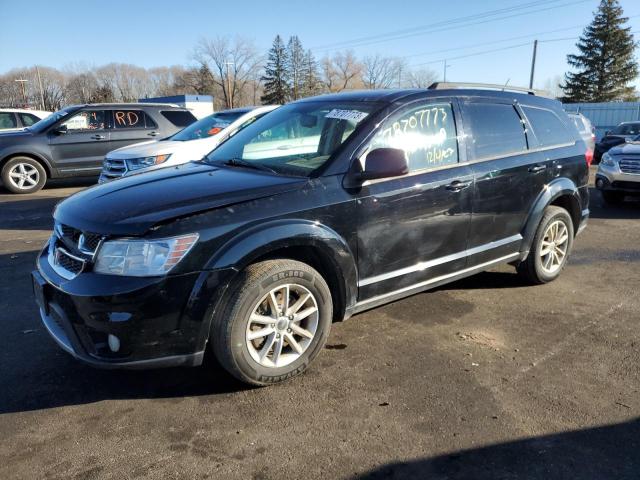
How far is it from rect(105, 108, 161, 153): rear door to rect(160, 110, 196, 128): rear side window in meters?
0.36

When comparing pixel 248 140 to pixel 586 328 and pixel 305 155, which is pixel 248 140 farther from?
pixel 586 328

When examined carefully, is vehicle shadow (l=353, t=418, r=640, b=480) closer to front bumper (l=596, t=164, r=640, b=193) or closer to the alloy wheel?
the alloy wheel

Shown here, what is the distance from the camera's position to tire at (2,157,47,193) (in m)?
10.6

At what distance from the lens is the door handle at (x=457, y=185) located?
3.88 meters

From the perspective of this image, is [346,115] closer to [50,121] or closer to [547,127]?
[547,127]

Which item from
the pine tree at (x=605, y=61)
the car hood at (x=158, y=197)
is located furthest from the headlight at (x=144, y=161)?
the pine tree at (x=605, y=61)

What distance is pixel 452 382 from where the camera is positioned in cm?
326

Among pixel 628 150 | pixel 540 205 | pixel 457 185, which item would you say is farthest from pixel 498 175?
pixel 628 150

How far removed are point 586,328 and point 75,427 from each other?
3.71 meters

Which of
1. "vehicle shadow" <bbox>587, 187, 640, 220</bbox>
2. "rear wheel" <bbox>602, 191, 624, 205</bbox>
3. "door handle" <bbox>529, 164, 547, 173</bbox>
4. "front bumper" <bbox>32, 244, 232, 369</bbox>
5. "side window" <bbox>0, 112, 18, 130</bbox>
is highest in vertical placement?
"side window" <bbox>0, 112, 18, 130</bbox>

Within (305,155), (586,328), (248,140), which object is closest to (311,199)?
(305,155)

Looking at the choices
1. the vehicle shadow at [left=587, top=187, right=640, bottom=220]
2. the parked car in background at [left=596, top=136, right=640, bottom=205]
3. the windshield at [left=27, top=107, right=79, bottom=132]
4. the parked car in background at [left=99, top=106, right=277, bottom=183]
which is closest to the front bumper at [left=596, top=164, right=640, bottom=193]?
the parked car in background at [left=596, top=136, right=640, bottom=205]

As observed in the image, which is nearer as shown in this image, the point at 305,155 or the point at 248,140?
the point at 305,155

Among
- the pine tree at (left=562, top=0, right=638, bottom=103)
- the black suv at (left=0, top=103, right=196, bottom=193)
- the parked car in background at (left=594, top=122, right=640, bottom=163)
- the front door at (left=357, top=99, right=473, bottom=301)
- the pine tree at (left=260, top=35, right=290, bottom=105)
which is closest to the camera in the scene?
the front door at (left=357, top=99, right=473, bottom=301)
